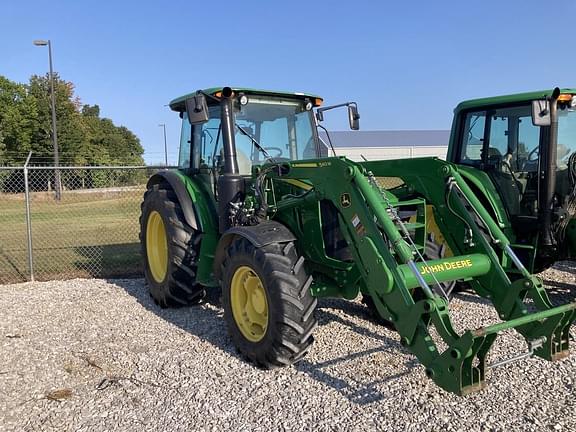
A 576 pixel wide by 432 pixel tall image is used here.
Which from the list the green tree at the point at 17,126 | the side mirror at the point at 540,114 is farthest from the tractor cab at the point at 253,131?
the green tree at the point at 17,126

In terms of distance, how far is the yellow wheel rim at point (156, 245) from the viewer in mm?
6465

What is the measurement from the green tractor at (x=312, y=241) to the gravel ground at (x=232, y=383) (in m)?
0.37

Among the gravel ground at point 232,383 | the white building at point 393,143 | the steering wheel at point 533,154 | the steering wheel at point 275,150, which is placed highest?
the white building at point 393,143

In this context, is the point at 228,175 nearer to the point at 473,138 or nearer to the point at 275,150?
the point at 275,150

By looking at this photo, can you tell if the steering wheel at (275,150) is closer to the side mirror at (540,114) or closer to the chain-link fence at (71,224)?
the side mirror at (540,114)

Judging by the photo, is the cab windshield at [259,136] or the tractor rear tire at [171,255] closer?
the cab windshield at [259,136]

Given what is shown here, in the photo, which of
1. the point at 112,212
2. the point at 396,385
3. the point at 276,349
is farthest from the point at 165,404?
the point at 112,212

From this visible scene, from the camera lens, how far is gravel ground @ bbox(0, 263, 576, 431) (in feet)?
11.2

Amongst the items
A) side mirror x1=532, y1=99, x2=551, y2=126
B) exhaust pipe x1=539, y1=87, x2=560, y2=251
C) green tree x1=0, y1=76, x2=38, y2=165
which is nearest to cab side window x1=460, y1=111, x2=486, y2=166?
exhaust pipe x1=539, y1=87, x2=560, y2=251

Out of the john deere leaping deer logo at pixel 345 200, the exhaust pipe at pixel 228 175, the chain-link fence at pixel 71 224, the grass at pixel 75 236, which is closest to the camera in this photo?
the john deere leaping deer logo at pixel 345 200

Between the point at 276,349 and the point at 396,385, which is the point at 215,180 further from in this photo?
the point at 396,385

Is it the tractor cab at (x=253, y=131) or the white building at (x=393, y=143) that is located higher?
the white building at (x=393, y=143)

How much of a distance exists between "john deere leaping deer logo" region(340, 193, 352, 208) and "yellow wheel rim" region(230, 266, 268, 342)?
100 cm

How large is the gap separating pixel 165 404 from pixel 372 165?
288 centimetres
